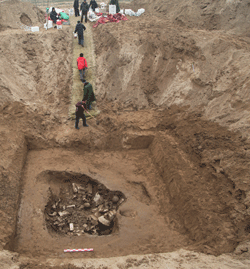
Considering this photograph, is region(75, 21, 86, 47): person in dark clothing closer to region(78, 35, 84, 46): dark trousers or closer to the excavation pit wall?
region(78, 35, 84, 46): dark trousers

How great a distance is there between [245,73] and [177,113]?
2.54 metres

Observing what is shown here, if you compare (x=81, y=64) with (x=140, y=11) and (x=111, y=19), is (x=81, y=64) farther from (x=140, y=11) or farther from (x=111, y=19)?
(x=140, y=11)

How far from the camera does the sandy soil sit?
17.5 feet

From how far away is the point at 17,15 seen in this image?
11.5 m

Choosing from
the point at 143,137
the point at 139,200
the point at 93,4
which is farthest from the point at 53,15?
the point at 139,200

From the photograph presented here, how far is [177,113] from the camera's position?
8.21 meters

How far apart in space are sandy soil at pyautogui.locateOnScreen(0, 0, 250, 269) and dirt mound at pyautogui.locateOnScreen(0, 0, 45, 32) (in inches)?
4.0

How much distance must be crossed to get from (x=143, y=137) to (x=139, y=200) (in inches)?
95.2

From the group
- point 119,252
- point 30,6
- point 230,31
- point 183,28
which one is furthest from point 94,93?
point 30,6

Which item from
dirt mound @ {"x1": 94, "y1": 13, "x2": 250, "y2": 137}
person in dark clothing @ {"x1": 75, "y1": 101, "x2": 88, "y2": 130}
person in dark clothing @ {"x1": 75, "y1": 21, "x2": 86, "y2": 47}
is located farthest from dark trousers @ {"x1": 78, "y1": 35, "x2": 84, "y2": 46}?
person in dark clothing @ {"x1": 75, "y1": 101, "x2": 88, "y2": 130}

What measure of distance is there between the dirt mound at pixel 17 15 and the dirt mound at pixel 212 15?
7.17 metres

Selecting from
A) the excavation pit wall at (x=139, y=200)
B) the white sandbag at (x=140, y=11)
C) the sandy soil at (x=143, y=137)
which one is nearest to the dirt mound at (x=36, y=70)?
the sandy soil at (x=143, y=137)

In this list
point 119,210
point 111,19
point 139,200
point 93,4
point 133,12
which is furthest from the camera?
point 93,4

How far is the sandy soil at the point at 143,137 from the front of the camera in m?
5.34
